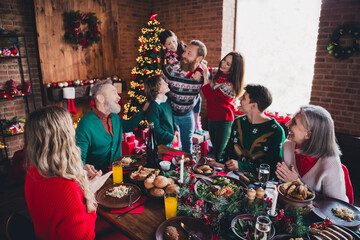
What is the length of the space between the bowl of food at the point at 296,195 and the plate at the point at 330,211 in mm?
71

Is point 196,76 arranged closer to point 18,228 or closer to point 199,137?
point 199,137

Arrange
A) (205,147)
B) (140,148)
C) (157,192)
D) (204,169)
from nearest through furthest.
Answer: (157,192)
(204,169)
(140,148)
(205,147)

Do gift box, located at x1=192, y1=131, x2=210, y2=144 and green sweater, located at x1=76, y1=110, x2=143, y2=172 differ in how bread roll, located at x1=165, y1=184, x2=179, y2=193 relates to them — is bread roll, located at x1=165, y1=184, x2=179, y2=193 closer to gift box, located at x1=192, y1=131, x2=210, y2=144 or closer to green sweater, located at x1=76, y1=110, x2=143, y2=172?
green sweater, located at x1=76, y1=110, x2=143, y2=172

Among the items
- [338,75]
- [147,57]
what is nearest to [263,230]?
[338,75]

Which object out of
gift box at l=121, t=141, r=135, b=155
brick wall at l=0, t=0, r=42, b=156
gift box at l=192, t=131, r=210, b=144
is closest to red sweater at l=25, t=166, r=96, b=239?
gift box at l=121, t=141, r=135, b=155

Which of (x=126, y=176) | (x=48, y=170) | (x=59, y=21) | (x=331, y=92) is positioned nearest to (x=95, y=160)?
(x=126, y=176)

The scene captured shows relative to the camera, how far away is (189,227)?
4.35 feet

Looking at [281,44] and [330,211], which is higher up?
[281,44]

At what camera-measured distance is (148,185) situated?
1.62m

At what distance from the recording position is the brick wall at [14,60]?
13.0 ft

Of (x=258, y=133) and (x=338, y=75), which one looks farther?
(x=338, y=75)

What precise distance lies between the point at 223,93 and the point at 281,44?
238cm

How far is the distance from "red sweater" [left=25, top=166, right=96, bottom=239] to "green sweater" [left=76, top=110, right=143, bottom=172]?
79cm

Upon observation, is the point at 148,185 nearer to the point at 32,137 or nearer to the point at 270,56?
the point at 32,137
